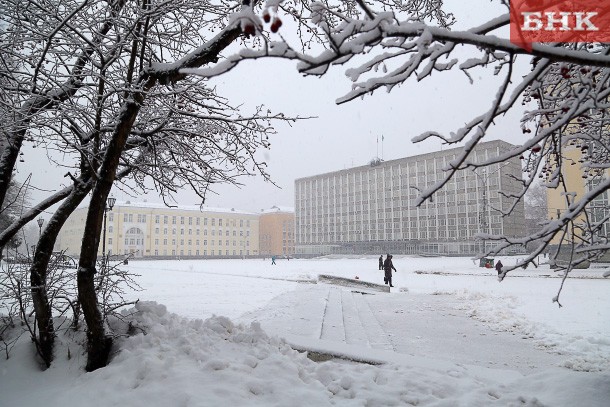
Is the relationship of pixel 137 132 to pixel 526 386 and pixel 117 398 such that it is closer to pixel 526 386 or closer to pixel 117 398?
pixel 117 398

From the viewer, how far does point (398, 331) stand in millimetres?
10094

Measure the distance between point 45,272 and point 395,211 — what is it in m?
94.2

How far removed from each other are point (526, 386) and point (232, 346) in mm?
3665

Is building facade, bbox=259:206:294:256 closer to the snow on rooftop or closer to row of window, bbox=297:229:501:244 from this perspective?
the snow on rooftop

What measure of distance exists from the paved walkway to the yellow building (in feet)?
256

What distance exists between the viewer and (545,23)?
8.77 feet

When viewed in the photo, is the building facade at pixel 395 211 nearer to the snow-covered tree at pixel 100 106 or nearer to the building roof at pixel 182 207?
the building roof at pixel 182 207

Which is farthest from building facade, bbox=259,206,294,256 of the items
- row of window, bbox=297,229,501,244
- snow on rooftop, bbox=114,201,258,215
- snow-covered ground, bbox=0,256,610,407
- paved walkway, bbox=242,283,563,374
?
snow-covered ground, bbox=0,256,610,407

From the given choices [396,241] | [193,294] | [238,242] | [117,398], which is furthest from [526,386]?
[238,242]

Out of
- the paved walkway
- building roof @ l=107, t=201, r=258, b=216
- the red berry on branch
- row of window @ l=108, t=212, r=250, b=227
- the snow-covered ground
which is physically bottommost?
the paved walkway

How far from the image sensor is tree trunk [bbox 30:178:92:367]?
5164 mm

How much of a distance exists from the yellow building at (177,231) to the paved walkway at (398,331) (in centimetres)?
7804

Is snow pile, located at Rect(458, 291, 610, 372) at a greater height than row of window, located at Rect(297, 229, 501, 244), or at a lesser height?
lesser

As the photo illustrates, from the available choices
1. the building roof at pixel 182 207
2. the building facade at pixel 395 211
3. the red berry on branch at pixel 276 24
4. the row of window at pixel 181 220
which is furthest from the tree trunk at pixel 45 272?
the row of window at pixel 181 220
